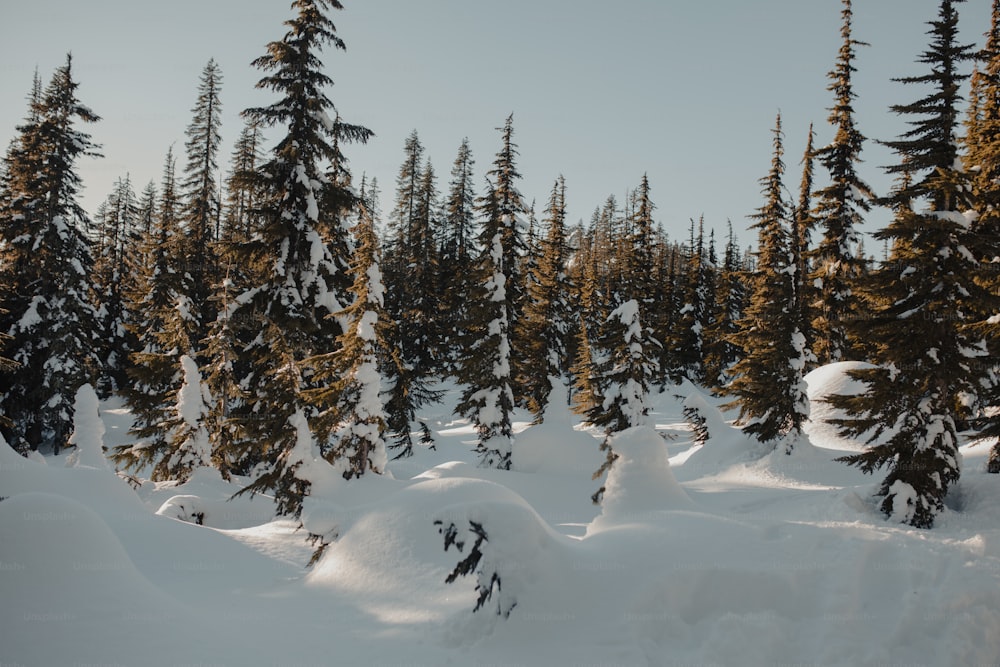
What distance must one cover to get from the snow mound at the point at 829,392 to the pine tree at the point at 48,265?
31389 mm

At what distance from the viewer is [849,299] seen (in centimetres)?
2675

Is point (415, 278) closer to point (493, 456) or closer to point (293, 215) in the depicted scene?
point (493, 456)

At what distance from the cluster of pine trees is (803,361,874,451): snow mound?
3.63 ft

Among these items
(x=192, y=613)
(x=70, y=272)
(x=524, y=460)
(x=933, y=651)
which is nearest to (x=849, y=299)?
(x=524, y=460)

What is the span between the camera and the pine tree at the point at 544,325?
102 ft

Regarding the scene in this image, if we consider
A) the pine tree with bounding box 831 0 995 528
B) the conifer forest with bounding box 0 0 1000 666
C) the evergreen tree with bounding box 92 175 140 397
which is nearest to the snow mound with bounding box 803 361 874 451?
the conifer forest with bounding box 0 0 1000 666

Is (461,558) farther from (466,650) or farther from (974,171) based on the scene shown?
(974,171)

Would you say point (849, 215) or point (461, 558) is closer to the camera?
point (461, 558)

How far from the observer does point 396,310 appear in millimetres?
42344

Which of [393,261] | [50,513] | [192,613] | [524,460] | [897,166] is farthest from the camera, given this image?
[393,261]

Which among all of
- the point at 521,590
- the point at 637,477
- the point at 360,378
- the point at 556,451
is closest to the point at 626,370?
the point at 556,451

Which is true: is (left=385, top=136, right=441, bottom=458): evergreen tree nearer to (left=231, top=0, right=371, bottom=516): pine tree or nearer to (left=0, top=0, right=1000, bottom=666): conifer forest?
(left=0, top=0, right=1000, bottom=666): conifer forest

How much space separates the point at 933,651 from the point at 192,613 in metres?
9.16

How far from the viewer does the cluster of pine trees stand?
1129cm
